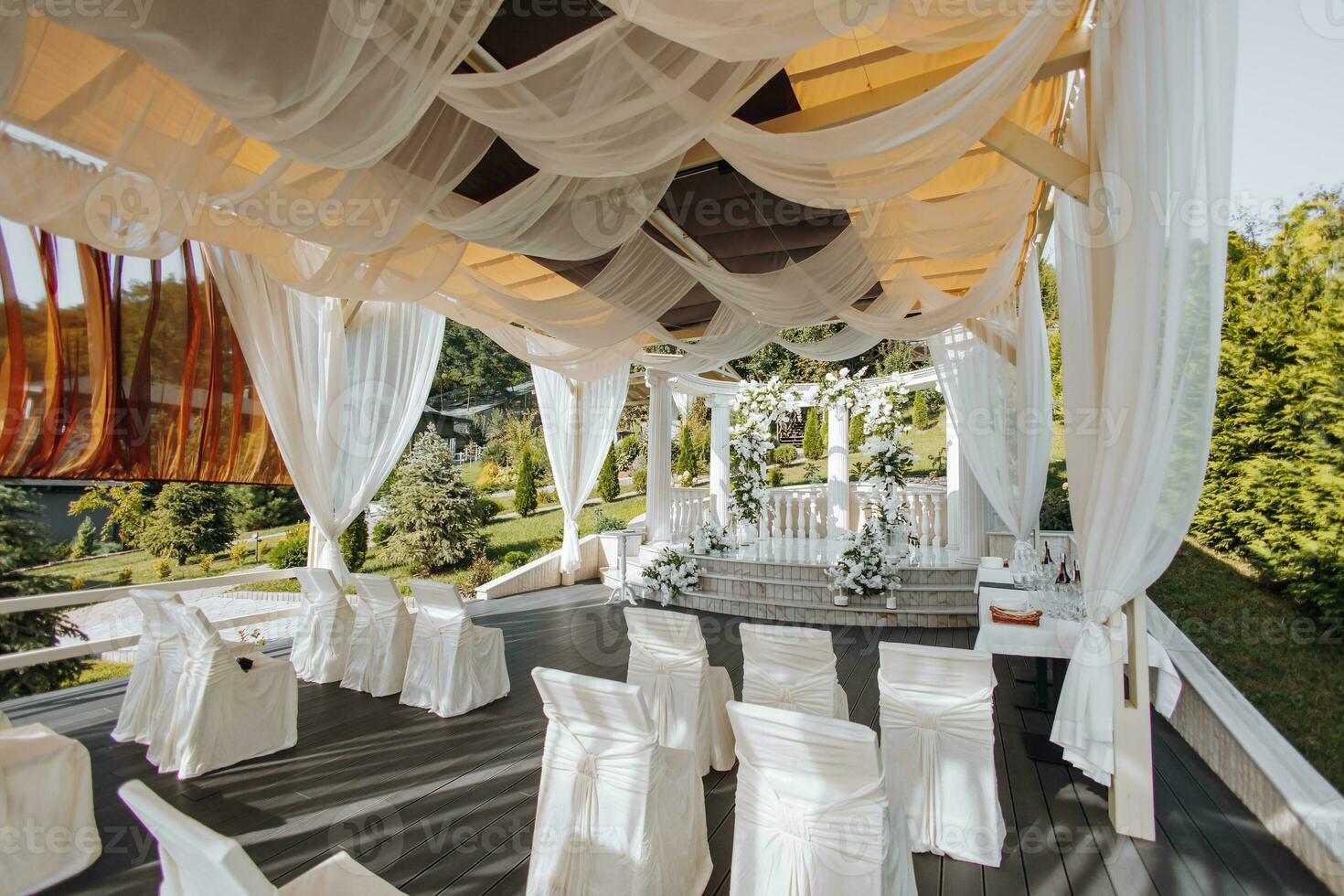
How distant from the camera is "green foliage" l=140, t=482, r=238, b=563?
31.6 feet

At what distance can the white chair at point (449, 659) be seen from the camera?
173 inches

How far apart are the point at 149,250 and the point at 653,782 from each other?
3.13m

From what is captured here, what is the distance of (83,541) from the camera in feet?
29.5

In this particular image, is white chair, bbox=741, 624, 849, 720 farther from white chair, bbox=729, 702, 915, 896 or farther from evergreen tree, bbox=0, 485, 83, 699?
evergreen tree, bbox=0, 485, 83, 699

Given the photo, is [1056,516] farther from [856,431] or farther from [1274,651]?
[856,431]

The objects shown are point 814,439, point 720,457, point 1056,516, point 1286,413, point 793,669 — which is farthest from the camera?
point 814,439

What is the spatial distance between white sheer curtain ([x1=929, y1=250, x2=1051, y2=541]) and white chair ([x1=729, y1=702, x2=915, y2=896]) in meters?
3.91

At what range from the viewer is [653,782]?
2.32 m

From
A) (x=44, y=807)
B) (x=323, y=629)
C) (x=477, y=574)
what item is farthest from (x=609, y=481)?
(x=44, y=807)

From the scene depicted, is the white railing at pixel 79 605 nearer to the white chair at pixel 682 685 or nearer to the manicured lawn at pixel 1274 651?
the white chair at pixel 682 685

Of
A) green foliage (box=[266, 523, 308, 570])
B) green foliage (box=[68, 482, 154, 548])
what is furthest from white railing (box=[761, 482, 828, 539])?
green foliage (box=[68, 482, 154, 548])

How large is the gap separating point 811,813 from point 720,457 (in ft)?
25.8

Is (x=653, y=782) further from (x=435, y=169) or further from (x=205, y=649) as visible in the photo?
(x=205, y=649)

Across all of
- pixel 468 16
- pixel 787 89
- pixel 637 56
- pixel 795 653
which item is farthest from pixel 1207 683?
pixel 468 16
